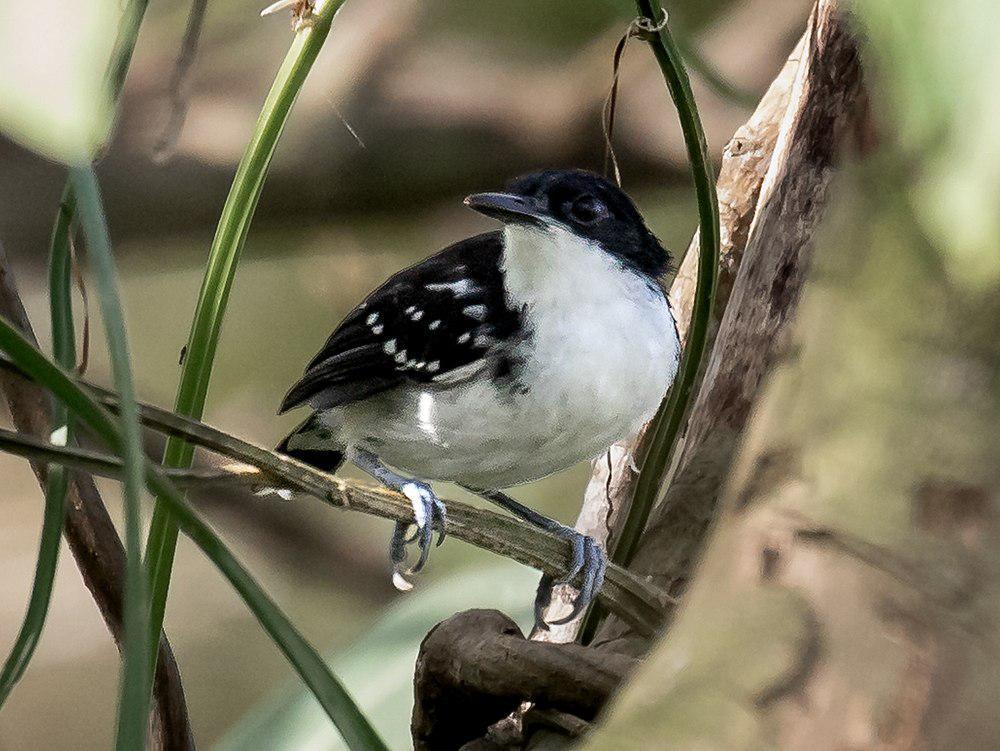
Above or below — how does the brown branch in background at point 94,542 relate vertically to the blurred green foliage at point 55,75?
below

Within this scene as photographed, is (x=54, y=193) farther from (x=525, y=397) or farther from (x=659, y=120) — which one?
(x=525, y=397)

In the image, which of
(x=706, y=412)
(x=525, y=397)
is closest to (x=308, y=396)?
(x=525, y=397)

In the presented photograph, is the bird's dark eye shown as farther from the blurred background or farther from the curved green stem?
the blurred background

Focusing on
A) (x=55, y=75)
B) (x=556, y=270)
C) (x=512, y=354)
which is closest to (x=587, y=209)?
(x=556, y=270)

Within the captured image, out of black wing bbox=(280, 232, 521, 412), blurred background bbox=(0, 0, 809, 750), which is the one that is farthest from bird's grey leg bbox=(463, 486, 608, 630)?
blurred background bbox=(0, 0, 809, 750)

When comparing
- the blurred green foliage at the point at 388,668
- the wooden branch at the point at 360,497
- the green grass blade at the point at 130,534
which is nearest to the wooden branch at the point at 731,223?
the blurred green foliage at the point at 388,668

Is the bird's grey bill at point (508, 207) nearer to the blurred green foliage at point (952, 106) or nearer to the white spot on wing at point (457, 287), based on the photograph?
the white spot on wing at point (457, 287)

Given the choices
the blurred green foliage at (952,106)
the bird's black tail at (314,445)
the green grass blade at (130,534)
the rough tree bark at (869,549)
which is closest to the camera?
the blurred green foliage at (952,106)
